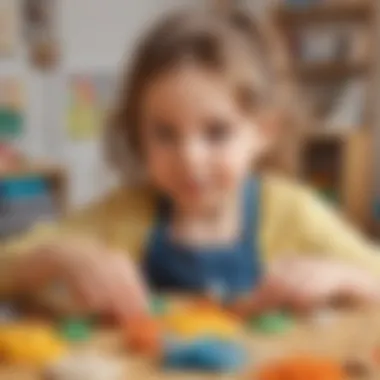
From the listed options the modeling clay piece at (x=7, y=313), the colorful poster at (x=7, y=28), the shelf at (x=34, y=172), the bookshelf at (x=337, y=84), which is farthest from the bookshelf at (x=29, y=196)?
the modeling clay piece at (x=7, y=313)

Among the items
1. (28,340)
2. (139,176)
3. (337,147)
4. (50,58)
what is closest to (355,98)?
(337,147)

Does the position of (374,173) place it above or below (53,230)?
above

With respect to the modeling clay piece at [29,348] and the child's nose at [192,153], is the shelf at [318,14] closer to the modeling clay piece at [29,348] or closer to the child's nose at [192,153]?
the child's nose at [192,153]

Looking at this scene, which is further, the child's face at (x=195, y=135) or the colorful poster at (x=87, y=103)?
the colorful poster at (x=87, y=103)

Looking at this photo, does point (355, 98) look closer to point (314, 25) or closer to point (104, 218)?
point (314, 25)

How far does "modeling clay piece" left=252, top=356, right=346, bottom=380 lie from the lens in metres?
0.41

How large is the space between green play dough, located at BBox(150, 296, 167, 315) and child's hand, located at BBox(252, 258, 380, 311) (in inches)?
2.2

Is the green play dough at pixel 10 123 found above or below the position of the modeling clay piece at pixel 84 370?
above

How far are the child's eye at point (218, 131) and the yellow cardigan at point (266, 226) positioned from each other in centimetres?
10

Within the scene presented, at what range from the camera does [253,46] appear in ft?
2.24

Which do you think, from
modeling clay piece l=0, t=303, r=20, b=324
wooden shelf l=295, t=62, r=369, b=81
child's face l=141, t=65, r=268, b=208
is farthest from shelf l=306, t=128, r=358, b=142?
modeling clay piece l=0, t=303, r=20, b=324

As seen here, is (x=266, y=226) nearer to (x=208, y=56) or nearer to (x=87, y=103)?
(x=208, y=56)

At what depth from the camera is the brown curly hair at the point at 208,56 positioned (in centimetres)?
64

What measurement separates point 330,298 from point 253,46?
0.21 metres
